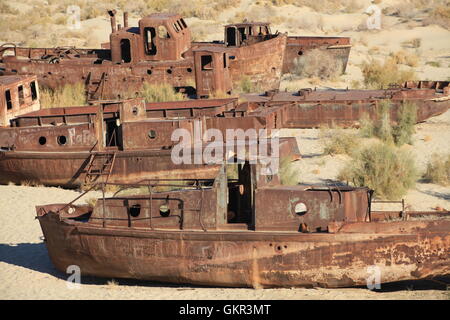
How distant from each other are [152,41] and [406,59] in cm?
1155

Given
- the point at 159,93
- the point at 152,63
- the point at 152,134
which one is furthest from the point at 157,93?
the point at 152,134

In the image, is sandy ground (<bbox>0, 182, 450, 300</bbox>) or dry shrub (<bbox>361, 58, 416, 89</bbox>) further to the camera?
dry shrub (<bbox>361, 58, 416, 89</bbox>)

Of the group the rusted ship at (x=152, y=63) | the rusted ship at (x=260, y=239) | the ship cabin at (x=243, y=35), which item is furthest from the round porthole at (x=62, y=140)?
the ship cabin at (x=243, y=35)

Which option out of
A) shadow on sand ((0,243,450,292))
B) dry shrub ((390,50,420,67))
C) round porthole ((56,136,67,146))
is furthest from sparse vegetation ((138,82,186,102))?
dry shrub ((390,50,420,67))

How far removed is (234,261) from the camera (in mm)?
11758

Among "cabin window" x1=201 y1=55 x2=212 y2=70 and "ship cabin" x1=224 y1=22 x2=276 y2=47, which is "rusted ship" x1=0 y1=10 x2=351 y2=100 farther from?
"ship cabin" x1=224 y1=22 x2=276 y2=47

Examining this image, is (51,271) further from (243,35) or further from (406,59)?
(406,59)

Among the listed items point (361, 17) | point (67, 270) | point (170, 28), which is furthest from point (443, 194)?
point (361, 17)

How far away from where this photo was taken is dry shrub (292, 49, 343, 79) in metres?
28.5

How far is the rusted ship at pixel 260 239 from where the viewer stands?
37.5 ft

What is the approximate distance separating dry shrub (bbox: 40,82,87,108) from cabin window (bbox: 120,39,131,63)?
6.08 ft

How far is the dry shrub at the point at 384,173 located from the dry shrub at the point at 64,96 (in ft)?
33.4

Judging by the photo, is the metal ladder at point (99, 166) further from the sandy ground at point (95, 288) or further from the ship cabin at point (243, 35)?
the ship cabin at point (243, 35)

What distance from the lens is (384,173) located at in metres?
16.1
